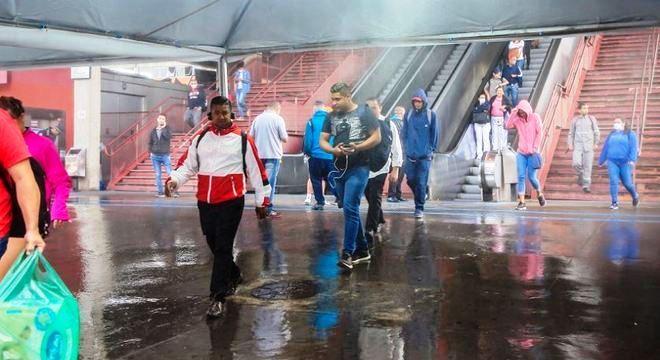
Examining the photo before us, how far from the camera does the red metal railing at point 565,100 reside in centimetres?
1574

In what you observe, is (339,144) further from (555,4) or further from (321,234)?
(555,4)

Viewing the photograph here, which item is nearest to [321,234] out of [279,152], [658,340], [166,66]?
[279,152]

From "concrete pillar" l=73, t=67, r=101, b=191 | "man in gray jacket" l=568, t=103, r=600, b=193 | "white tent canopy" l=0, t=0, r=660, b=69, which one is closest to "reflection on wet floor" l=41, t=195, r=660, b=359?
"white tent canopy" l=0, t=0, r=660, b=69

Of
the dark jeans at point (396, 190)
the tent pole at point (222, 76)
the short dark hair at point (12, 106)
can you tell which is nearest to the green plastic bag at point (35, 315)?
the short dark hair at point (12, 106)

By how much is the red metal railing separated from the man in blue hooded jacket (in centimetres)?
676

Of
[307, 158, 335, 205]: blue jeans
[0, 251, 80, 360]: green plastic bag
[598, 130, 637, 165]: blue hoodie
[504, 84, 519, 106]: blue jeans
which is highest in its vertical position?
[504, 84, 519, 106]: blue jeans

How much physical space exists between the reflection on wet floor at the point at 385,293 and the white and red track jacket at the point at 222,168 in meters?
0.90

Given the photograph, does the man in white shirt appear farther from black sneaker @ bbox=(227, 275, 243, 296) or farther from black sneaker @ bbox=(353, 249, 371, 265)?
black sneaker @ bbox=(227, 275, 243, 296)

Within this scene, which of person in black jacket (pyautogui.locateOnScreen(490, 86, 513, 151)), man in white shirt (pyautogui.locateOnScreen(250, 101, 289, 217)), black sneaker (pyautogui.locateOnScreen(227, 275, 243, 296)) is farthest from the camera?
person in black jacket (pyautogui.locateOnScreen(490, 86, 513, 151))

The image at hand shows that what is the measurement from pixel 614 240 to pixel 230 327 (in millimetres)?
5516

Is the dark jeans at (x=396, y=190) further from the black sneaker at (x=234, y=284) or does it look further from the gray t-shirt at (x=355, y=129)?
the black sneaker at (x=234, y=284)

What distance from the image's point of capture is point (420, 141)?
31.4 ft

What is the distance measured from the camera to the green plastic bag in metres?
2.53

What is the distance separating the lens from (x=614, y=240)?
7785 mm
